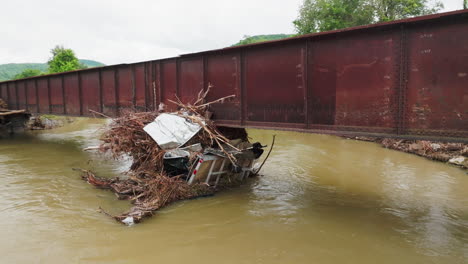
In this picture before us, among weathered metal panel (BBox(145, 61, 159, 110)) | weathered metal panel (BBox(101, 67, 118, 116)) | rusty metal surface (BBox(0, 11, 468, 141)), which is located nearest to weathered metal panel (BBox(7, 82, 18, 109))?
weathered metal panel (BBox(101, 67, 118, 116))

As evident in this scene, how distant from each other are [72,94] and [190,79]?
8.33 meters

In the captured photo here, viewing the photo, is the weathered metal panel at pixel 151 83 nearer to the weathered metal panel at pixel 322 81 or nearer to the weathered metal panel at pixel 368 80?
the weathered metal panel at pixel 322 81

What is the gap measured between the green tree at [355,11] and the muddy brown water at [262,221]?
820 inches

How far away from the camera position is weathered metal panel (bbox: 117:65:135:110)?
10.6 metres

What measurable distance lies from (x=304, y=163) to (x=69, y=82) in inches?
451

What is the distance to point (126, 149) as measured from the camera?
751 centimetres

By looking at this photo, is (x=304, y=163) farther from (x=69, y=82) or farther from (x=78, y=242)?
(x=69, y=82)

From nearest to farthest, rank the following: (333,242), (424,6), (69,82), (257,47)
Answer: (333,242)
(257,47)
(69,82)
(424,6)

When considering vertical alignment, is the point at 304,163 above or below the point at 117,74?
below

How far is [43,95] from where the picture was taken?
52.6 feet

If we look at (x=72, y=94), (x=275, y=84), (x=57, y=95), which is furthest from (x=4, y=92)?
(x=275, y=84)

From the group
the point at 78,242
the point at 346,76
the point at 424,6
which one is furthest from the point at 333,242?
the point at 424,6

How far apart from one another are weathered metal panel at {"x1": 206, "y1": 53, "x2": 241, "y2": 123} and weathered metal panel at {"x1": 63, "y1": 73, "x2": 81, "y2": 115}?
8357 millimetres

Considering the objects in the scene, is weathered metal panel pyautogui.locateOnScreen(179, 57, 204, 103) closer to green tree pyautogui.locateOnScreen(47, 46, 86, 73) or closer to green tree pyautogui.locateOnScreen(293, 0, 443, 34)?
green tree pyautogui.locateOnScreen(293, 0, 443, 34)
